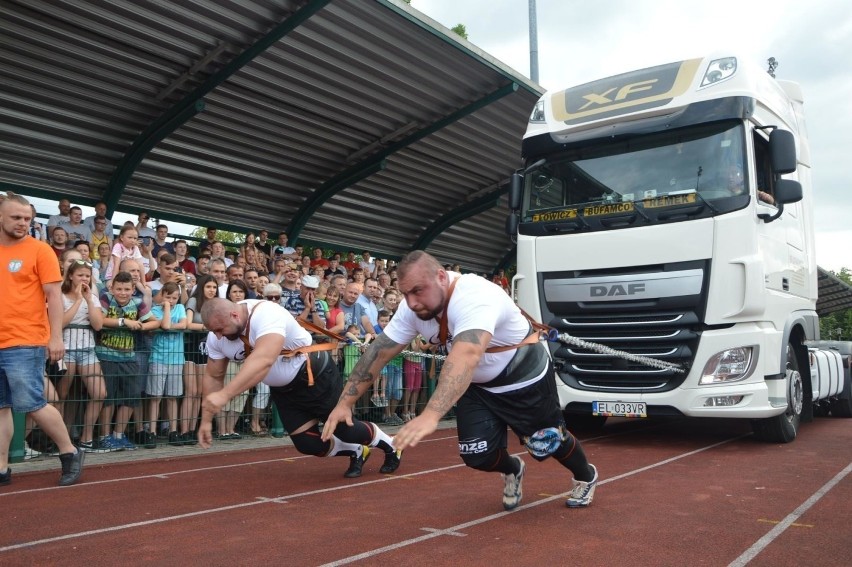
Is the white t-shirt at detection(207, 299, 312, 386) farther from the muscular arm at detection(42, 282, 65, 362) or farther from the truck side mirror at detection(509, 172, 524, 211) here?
the truck side mirror at detection(509, 172, 524, 211)

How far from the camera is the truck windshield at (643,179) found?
7.76 metres

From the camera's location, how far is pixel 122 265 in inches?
355

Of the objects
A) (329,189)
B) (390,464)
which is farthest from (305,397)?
(329,189)

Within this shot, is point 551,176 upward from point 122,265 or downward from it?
upward

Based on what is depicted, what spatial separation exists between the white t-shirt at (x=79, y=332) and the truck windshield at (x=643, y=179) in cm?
496

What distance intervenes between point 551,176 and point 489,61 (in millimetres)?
4712

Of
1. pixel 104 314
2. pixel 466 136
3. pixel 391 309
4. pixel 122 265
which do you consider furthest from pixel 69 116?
pixel 466 136

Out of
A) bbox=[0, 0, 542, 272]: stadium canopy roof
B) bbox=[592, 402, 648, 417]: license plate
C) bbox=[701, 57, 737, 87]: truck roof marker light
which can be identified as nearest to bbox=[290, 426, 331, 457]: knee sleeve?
bbox=[592, 402, 648, 417]: license plate

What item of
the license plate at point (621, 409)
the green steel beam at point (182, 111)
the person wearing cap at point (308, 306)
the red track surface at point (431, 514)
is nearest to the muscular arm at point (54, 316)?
the red track surface at point (431, 514)

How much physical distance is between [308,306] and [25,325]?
4.55m

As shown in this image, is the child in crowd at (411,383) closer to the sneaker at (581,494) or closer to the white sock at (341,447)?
the white sock at (341,447)

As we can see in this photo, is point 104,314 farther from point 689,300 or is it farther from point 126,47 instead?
point 689,300

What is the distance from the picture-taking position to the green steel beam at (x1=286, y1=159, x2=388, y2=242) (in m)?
14.8

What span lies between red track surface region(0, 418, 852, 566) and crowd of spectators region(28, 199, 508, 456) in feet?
2.29
